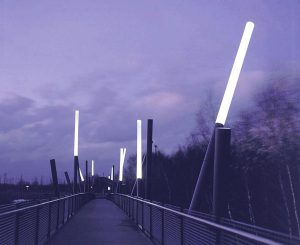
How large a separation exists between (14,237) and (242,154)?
21.2 metres

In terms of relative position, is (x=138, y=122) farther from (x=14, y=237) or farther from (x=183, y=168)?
(x=183, y=168)

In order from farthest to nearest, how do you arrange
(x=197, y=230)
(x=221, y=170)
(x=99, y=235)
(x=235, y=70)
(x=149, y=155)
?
1. (x=149, y=155)
2. (x=99, y=235)
3. (x=235, y=70)
4. (x=221, y=170)
5. (x=197, y=230)

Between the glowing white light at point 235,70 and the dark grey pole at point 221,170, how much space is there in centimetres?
153

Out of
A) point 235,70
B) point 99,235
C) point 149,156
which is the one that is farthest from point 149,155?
point 235,70

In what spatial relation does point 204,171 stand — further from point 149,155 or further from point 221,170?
point 149,155

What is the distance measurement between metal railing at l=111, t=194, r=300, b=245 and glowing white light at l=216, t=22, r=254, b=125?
Answer: 7.40 ft

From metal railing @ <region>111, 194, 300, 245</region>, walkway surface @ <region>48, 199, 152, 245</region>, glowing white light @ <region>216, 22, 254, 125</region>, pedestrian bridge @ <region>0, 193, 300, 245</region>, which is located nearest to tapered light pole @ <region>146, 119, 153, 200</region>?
pedestrian bridge @ <region>0, 193, 300, 245</region>

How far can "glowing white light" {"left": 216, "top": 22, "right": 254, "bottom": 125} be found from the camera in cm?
1127

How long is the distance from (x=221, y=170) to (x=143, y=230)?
7486 mm

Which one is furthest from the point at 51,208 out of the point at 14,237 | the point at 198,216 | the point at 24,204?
the point at 198,216

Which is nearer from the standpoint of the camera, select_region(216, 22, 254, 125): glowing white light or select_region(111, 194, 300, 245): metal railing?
select_region(111, 194, 300, 245): metal railing

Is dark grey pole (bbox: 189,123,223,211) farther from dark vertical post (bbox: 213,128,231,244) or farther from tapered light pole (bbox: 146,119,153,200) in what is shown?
tapered light pole (bbox: 146,119,153,200)

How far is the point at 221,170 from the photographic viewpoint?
10.2 meters

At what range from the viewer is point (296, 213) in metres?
21.3
